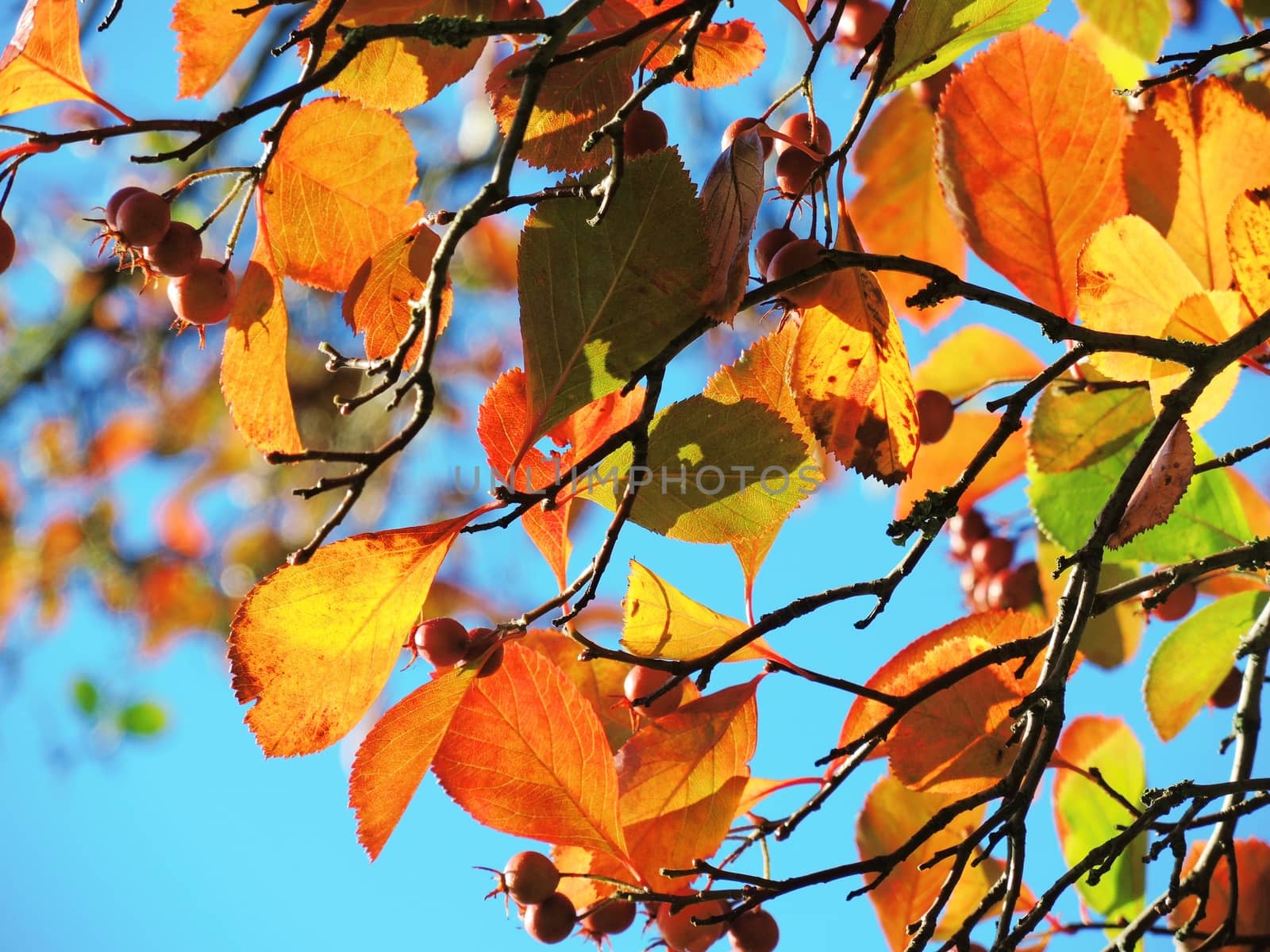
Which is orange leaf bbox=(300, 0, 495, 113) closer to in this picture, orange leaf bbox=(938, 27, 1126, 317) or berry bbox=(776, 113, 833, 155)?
berry bbox=(776, 113, 833, 155)

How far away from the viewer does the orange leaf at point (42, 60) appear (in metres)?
0.61

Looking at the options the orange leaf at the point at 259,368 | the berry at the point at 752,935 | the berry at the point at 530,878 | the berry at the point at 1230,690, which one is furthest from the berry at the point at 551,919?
the berry at the point at 1230,690

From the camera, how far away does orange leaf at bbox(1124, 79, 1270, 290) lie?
0.72m

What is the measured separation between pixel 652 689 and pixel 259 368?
315 millimetres

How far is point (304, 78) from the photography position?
542 millimetres

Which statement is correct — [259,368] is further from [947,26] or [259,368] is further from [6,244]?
[947,26]

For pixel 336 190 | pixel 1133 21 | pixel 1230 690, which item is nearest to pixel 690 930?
pixel 336 190

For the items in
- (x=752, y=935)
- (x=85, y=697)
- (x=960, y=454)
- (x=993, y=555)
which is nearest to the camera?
(x=752, y=935)

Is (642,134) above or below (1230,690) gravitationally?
above

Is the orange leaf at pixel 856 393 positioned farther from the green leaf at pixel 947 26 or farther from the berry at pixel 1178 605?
the berry at pixel 1178 605

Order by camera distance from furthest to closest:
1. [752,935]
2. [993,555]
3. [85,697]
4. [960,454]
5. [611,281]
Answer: [85,697], [993,555], [960,454], [752,935], [611,281]

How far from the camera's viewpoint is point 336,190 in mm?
655

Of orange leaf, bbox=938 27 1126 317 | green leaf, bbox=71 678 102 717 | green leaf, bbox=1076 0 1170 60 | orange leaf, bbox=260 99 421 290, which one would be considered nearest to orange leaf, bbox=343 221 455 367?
orange leaf, bbox=260 99 421 290

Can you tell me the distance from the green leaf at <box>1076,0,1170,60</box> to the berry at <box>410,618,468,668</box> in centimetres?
69
